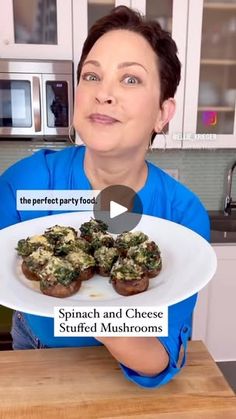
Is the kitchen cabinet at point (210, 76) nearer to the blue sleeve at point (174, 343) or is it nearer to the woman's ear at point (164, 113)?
the woman's ear at point (164, 113)

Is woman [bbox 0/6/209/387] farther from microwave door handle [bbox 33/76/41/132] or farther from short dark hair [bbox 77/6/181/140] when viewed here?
microwave door handle [bbox 33/76/41/132]

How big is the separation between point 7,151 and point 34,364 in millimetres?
A: 1705

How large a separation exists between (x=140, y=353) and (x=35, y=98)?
1436 mm

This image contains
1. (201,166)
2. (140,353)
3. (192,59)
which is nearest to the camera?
(140,353)

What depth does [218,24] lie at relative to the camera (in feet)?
6.42

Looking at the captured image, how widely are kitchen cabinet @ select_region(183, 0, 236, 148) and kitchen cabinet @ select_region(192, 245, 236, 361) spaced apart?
1.88 ft

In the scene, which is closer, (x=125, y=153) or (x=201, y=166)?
(x=125, y=153)

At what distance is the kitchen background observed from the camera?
1.82 metres

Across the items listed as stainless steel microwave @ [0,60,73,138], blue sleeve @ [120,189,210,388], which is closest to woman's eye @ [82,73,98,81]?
blue sleeve @ [120,189,210,388]

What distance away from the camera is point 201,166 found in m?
2.42

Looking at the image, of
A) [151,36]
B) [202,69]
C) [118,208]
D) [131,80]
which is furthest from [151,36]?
[202,69]

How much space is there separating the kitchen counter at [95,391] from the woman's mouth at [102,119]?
459mm

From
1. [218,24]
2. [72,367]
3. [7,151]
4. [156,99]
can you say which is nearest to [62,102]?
[7,151]

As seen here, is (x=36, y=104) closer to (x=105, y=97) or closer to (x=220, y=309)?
(x=105, y=97)
